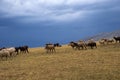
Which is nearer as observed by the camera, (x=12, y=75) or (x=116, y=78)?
(x=116, y=78)

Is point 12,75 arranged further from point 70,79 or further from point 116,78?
point 116,78

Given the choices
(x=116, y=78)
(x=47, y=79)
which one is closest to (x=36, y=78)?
(x=47, y=79)

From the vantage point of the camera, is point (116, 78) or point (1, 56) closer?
point (116, 78)

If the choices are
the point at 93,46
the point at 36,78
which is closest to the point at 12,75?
the point at 36,78

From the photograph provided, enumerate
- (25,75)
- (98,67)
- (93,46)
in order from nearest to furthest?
(25,75) < (98,67) < (93,46)

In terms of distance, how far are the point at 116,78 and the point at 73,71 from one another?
5489 mm

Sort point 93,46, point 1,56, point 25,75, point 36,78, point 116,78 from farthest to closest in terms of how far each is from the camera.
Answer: point 93,46
point 1,56
point 25,75
point 36,78
point 116,78

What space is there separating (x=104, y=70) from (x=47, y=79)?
18.6 feet

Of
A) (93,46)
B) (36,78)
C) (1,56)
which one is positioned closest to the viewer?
(36,78)

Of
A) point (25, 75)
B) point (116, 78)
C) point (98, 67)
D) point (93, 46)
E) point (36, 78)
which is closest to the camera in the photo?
point (116, 78)

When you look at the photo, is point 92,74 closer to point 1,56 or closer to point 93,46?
point 1,56

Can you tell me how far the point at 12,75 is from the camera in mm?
28031

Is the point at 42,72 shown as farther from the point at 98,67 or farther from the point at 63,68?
the point at 98,67

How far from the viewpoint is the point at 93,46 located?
57375 mm
